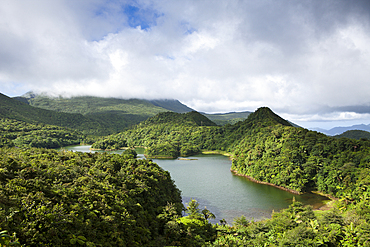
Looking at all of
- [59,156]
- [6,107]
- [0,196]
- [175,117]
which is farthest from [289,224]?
[6,107]

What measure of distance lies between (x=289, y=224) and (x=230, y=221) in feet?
33.7

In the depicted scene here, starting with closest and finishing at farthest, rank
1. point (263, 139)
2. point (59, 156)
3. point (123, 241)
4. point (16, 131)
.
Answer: point (123, 241) < point (59, 156) < point (263, 139) < point (16, 131)

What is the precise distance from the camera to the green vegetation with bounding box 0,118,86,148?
339 ft

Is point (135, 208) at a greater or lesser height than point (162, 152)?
greater

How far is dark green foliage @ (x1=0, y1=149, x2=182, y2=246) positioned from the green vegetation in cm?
9136

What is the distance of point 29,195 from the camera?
13219mm

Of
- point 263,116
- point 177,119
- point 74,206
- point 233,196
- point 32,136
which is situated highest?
point 263,116

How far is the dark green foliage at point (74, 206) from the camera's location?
11898 millimetres

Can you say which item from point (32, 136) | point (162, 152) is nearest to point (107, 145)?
point (32, 136)

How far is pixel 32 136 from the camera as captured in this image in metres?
113

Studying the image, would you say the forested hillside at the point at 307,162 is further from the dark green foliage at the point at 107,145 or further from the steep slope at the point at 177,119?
the steep slope at the point at 177,119

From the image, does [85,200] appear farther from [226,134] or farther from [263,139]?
[226,134]

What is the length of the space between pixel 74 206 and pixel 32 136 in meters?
122

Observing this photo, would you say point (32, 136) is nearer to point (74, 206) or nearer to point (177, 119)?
point (177, 119)
